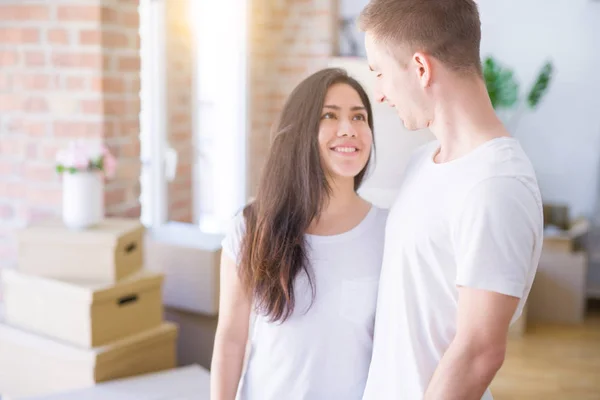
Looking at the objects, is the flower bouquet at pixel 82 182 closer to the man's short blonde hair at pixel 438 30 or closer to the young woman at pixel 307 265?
the young woman at pixel 307 265

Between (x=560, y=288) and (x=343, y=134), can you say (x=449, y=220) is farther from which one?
(x=560, y=288)

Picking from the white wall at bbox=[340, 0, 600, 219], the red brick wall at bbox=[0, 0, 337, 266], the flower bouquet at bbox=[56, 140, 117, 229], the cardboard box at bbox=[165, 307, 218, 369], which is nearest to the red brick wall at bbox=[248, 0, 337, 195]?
the white wall at bbox=[340, 0, 600, 219]

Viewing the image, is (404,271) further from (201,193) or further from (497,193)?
(201,193)

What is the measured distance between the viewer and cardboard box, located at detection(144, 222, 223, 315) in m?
2.69

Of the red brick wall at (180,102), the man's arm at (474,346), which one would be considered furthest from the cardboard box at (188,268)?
the man's arm at (474,346)

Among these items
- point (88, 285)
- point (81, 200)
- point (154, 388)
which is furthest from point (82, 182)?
point (154, 388)

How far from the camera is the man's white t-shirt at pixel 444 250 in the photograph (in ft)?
3.52

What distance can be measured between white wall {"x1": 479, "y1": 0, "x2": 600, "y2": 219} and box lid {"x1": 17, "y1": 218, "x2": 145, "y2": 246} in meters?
3.56

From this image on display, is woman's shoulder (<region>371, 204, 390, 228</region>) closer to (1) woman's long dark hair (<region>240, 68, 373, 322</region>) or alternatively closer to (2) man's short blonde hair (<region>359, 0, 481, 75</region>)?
(1) woman's long dark hair (<region>240, 68, 373, 322</region>)

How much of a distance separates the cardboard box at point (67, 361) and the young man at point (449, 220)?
1.23 m

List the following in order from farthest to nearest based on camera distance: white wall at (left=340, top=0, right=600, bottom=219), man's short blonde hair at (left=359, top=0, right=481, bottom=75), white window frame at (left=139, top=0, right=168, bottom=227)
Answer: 1. white wall at (left=340, top=0, right=600, bottom=219)
2. white window frame at (left=139, top=0, right=168, bottom=227)
3. man's short blonde hair at (left=359, top=0, right=481, bottom=75)

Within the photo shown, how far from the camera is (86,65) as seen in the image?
8.88 feet

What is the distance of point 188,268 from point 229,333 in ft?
3.71

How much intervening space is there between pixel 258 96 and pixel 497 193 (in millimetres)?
3671
